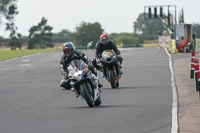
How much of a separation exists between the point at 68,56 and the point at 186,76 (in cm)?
1098

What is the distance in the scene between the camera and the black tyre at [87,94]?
51.9 ft

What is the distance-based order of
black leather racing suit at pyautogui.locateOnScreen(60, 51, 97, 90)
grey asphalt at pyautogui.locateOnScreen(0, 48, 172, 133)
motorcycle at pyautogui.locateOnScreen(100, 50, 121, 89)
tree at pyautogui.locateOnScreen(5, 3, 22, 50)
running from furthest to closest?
tree at pyautogui.locateOnScreen(5, 3, 22, 50) → motorcycle at pyautogui.locateOnScreen(100, 50, 121, 89) → black leather racing suit at pyautogui.locateOnScreen(60, 51, 97, 90) → grey asphalt at pyautogui.locateOnScreen(0, 48, 172, 133)

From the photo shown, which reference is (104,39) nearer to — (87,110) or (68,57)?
(68,57)

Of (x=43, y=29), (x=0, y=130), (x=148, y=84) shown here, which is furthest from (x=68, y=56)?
(x=43, y=29)

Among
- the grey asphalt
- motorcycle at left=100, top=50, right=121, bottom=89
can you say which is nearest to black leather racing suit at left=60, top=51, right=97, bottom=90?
the grey asphalt

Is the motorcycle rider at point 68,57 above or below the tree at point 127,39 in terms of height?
above

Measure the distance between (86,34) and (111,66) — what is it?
354 ft

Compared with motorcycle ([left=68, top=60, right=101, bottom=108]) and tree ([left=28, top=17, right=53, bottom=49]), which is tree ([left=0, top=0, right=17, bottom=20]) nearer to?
tree ([left=28, top=17, right=53, bottom=49])

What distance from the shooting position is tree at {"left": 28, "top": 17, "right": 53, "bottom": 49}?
415ft

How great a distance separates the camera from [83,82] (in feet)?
52.3

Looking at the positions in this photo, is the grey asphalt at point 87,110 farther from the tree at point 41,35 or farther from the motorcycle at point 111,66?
the tree at point 41,35

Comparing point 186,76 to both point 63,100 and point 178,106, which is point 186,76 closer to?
point 63,100

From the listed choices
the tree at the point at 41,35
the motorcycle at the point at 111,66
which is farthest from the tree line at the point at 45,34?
the motorcycle at the point at 111,66

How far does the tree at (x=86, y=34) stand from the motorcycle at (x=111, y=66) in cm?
10483
